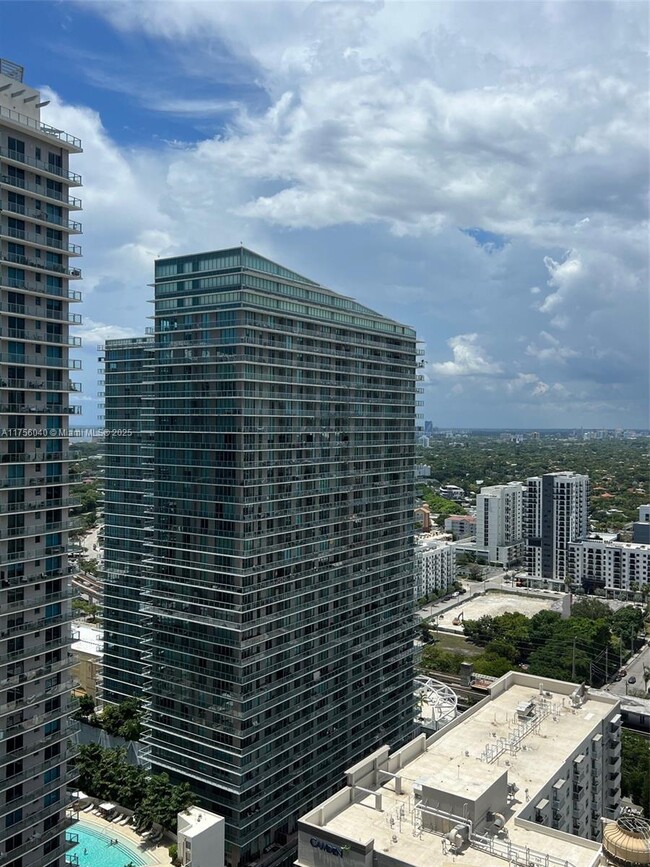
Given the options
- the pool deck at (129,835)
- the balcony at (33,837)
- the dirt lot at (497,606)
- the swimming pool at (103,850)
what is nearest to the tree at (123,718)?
the pool deck at (129,835)

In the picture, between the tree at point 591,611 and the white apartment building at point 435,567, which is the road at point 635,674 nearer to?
the tree at point 591,611

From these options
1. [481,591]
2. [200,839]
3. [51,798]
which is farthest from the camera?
[481,591]

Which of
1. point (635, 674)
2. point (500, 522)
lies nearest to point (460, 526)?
point (500, 522)

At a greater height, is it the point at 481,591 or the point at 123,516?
the point at 123,516

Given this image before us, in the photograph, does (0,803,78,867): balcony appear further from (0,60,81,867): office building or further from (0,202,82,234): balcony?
(0,202,82,234): balcony

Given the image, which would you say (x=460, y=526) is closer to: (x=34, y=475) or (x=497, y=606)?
(x=497, y=606)

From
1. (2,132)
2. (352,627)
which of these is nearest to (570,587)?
(352,627)
